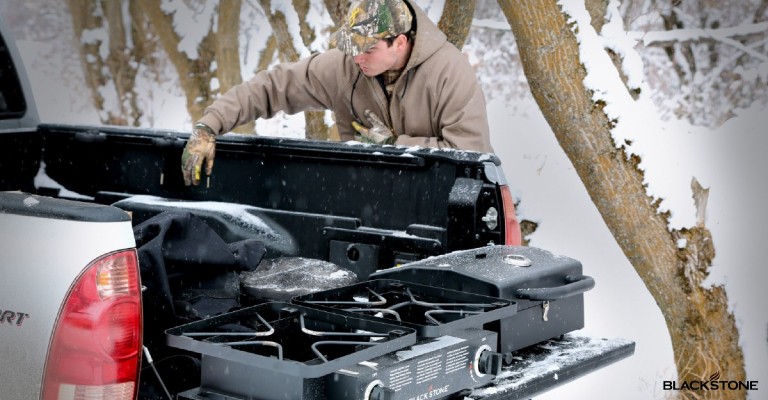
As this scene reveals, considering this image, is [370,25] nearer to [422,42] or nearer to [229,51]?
[422,42]

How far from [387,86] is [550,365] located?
2639 millimetres

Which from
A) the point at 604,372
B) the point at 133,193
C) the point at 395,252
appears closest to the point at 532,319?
the point at 395,252

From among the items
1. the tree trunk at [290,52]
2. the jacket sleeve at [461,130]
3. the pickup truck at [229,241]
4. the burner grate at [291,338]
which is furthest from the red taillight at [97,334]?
the tree trunk at [290,52]

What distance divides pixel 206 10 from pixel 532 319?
14.5m

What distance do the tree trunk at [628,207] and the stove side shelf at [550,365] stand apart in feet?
15.2

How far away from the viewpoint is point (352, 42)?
545 centimetres

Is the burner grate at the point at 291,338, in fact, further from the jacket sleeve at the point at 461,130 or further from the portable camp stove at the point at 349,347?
the jacket sleeve at the point at 461,130

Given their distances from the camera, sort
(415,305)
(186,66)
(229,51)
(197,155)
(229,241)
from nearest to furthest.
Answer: (415,305)
(229,241)
(197,155)
(229,51)
(186,66)

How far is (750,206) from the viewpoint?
33.2ft

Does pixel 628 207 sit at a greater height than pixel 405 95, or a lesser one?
lesser

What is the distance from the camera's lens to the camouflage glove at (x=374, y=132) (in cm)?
562

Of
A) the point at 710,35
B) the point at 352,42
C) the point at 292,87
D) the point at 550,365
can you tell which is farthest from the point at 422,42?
the point at 710,35

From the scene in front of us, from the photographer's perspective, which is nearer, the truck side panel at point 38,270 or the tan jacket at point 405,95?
the truck side panel at point 38,270

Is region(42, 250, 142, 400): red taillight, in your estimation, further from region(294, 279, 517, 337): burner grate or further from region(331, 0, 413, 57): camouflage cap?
region(331, 0, 413, 57): camouflage cap
